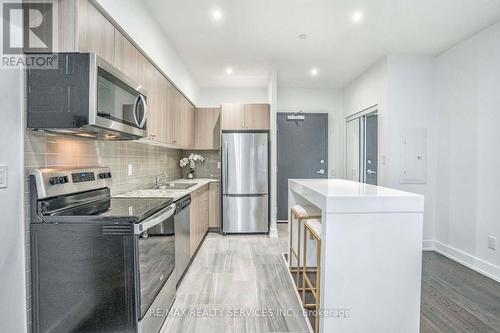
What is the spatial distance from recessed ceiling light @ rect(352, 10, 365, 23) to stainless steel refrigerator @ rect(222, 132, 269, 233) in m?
1.98

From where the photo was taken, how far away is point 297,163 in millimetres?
5285

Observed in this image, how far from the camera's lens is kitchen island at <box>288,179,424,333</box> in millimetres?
1637

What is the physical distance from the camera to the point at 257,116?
436 centimetres

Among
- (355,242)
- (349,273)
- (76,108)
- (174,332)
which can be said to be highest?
(76,108)

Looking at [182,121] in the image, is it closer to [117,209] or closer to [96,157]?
[96,157]

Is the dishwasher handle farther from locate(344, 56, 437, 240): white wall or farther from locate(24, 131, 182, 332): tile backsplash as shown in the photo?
locate(344, 56, 437, 240): white wall

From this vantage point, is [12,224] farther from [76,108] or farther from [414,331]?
[414,331]

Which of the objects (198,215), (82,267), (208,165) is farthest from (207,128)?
(82,267)

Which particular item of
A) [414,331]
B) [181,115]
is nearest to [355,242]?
[414,331]

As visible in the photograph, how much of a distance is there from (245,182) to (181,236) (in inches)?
73.4

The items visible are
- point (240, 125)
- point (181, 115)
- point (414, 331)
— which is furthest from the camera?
point (240, 125)

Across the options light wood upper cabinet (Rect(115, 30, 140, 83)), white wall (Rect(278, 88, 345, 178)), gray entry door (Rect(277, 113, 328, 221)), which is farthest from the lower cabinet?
white wall (Rect(278, 88, 345, 178))

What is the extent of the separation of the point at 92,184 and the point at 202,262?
1.74 metres

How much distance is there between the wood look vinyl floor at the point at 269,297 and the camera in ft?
6.42
